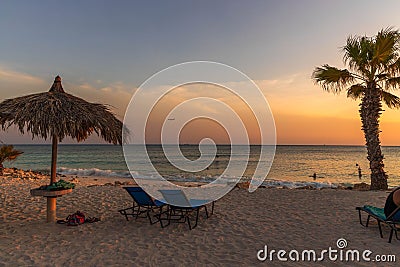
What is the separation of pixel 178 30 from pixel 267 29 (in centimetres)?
392

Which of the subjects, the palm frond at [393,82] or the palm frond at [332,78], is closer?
the palm frond at [393,82]

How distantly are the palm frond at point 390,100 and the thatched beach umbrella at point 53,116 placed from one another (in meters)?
10.0

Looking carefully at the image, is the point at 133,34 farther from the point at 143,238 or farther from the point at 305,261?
the point at 305,261

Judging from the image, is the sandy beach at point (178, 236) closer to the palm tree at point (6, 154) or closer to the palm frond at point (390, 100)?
the palm frond at point (390, 100)

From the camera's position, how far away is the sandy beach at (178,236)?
11.0 ft


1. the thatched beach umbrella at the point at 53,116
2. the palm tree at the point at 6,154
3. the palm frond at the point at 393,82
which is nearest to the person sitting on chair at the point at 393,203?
the thatched beach umbrella at the point at 53,116

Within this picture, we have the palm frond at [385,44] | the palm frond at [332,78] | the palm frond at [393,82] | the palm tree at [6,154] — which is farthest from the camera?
the palm tree at [6,154]

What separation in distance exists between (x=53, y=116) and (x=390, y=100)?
11.2m

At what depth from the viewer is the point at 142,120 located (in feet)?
22.0

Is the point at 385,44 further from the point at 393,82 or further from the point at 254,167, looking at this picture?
the point at 254,167

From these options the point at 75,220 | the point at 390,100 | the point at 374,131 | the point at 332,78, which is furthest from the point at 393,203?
the point at 390,100

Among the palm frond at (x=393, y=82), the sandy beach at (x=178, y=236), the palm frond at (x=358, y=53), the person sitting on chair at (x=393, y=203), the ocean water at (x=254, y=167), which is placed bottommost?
the ocean water at (x=254, y=167)

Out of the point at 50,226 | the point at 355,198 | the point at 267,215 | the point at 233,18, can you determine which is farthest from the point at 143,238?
the point at 233,18

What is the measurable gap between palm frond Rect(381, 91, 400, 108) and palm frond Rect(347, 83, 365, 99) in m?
0.97
